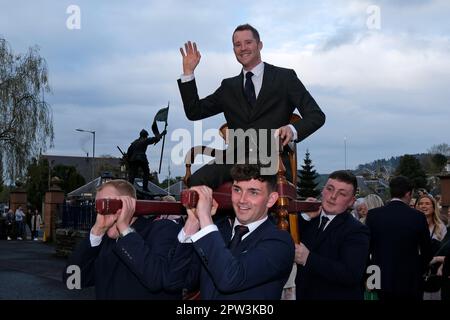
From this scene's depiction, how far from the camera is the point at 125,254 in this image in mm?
3160

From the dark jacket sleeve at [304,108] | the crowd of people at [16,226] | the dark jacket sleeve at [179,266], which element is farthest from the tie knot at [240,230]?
the crowd of people at [16,226]

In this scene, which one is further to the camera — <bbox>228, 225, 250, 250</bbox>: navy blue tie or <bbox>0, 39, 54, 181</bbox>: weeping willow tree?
<bbox>0, 39, 54, 181</bbox>: weeping willow tree

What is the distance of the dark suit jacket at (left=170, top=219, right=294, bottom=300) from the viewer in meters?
2.82

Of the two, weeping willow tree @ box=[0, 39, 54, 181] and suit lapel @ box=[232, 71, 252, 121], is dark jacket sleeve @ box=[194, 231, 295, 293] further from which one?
weeping willow tree @ box=[0, 39, 54, 181]

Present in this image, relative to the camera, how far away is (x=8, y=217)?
99.1ft

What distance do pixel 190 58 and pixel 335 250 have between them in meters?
1.75

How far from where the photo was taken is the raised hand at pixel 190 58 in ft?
13.4

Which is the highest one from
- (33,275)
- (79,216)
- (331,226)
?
(331,226)

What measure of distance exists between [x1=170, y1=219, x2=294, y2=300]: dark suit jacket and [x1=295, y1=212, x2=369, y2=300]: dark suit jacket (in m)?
0.74

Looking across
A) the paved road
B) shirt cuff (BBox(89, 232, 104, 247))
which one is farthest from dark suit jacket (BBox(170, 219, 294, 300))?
the paved road

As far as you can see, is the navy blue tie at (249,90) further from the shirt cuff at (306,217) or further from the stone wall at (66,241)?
the stone wall at (66,241)

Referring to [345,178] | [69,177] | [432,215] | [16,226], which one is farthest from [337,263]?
[69,177]

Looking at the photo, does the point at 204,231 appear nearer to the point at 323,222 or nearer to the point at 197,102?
the point at 197,102
